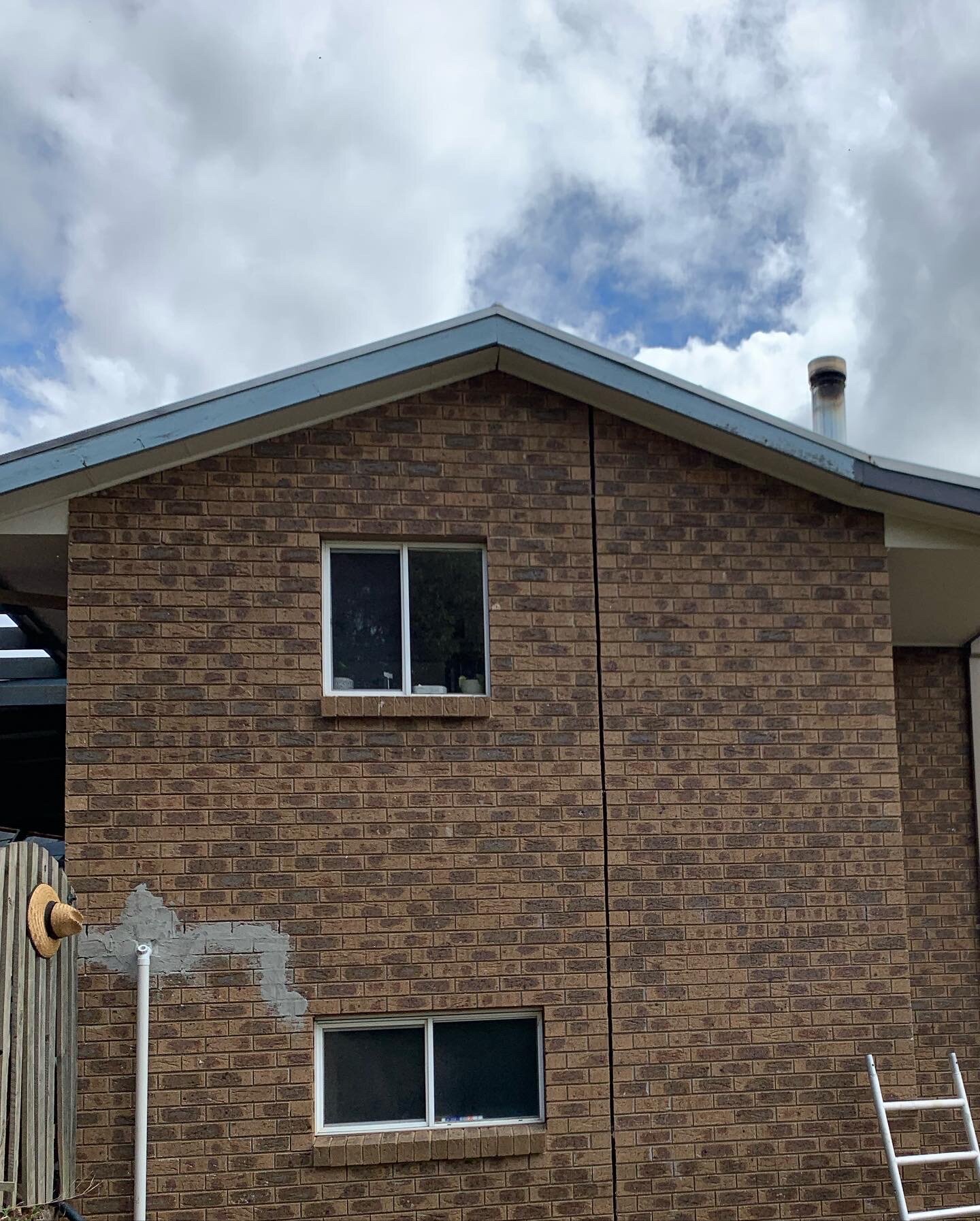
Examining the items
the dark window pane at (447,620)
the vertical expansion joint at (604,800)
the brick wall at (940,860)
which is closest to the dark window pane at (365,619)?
the dark window pane at (447,620)

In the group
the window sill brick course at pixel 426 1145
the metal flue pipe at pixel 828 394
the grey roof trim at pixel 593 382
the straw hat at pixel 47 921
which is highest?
the metal flue pipe at pixel 828 394

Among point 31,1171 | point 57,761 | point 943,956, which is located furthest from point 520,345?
Result: point 57,761

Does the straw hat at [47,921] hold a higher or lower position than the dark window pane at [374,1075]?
higher

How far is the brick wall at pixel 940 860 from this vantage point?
31.4 feet

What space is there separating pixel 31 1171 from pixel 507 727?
11.4 feet

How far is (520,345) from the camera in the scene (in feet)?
24.5

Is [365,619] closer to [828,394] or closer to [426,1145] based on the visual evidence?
[426,1145]

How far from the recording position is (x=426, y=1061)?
709 centimetres

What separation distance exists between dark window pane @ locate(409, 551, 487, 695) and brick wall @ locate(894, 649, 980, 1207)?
4303 millimetres

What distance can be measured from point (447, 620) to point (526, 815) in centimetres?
131

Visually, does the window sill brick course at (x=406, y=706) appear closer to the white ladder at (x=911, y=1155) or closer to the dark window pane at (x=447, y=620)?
the dark window pane at (x=447, y=620)

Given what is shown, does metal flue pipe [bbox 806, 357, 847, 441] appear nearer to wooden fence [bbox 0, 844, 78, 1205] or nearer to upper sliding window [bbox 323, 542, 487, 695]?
upper sliding window [bbox 323, 542, 487, 695]

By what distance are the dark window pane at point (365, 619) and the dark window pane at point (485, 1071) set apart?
2.13 m

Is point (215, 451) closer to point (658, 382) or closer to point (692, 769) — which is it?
point (658, 382)
